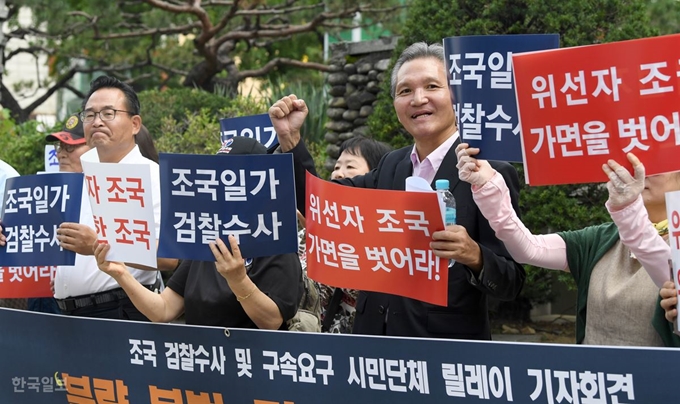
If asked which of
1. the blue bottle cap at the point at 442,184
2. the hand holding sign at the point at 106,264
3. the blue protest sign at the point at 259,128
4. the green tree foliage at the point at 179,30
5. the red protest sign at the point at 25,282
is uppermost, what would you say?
the green tree foliage at the point at 179,30

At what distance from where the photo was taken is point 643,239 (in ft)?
10.0

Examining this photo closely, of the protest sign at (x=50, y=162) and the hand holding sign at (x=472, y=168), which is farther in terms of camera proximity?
the protest sign at (x=50, y=162)

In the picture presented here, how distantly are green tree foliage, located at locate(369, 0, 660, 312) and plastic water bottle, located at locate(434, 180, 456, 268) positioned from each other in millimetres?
3289

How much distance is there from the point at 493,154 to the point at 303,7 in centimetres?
1460

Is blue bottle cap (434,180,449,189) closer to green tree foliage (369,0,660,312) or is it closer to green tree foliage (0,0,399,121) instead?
green tree foliage (369,0,660,312)

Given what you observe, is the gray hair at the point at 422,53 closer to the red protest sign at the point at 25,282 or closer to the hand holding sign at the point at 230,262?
the hand holding sign at the point at 230,262

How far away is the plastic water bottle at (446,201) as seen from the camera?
→ 3432mm

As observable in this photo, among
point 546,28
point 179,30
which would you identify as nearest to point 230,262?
point 546,28

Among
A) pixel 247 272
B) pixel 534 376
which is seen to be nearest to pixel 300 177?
pixel 247 272

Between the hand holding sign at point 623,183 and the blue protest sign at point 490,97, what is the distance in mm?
401

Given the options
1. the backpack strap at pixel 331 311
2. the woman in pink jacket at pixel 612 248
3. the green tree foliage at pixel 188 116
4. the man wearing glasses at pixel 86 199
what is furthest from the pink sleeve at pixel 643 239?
the green tree foliage at pixel 188 116

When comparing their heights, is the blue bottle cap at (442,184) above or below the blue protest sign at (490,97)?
below

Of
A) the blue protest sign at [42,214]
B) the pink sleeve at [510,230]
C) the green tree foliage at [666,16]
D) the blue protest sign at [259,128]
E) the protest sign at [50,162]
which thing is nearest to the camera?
the pink sleeve at [510,230]

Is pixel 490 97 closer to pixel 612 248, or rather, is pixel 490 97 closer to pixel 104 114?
pixel 612 248
